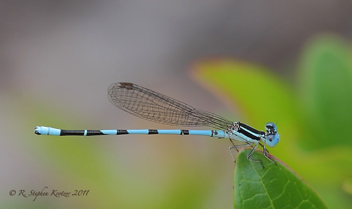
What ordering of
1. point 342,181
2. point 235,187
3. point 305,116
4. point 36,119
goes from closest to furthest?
point 235,187 → point 342,181 → point 305,116 → point 36,119

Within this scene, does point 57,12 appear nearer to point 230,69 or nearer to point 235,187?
point 230,69

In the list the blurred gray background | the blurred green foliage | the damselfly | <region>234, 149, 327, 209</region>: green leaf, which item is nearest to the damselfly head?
the blurred green foliage

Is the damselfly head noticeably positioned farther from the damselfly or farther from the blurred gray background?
the blurred gray background

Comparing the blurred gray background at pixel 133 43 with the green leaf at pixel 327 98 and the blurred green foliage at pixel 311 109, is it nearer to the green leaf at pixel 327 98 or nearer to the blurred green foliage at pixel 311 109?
the blurred green foliage at pixel 311 109

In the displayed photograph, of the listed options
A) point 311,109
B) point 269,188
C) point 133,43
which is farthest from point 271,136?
point 133,43

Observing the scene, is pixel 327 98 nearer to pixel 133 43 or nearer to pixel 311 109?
pixel 311 109

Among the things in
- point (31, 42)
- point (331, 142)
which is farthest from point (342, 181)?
point (31, 42)

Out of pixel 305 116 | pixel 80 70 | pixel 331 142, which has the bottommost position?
pixel 331 142

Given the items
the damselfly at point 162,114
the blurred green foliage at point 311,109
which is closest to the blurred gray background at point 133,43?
the damselfly at point 162,114
